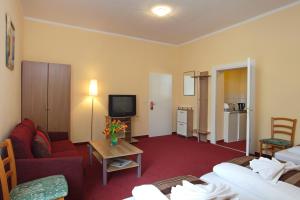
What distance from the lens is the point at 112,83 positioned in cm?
513

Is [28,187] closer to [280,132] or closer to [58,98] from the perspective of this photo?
[58,98]

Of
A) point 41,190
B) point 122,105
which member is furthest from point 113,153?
point 122,105

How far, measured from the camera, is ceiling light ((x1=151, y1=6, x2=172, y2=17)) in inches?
141

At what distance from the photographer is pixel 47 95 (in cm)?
394

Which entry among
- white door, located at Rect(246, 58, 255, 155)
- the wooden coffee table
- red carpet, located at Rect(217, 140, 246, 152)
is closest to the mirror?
red carpet, located at Rect(217, 140, 246, 152)

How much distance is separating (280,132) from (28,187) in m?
4.05

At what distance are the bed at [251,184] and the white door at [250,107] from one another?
84.5 inches

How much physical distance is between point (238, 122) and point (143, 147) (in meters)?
2.77

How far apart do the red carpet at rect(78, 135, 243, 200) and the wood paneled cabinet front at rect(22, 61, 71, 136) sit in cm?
92

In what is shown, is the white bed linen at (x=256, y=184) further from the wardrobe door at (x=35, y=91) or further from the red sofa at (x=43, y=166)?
the wardrobe door at (x=35, y=91)

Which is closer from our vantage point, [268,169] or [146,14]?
[268,169]

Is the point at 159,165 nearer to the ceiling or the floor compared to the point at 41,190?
nearer to the floor

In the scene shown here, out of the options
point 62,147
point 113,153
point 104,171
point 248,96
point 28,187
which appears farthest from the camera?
point 248,96

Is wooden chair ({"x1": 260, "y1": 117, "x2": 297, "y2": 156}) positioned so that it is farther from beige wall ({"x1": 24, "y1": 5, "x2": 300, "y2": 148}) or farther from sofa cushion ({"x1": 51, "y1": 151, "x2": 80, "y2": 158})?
sofa cushion ({"x1": 51, "y1": 151, "x2": 80, "y2": 158})
